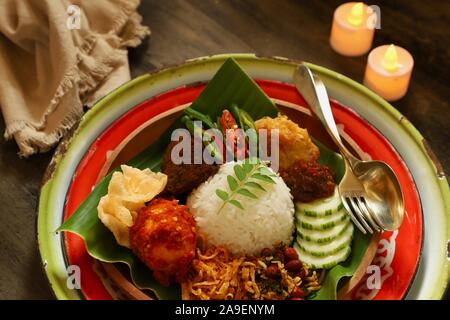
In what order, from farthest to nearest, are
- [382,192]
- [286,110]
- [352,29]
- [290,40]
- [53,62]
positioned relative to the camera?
[290,40] → [352,29] → [53,62] → [286,110] → [382,192]

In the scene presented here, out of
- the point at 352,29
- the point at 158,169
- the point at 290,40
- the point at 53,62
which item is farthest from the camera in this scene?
the point at 290,40

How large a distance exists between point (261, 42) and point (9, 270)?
4.93ft

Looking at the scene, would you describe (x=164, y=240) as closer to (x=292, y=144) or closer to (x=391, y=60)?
(x=292, y=144)

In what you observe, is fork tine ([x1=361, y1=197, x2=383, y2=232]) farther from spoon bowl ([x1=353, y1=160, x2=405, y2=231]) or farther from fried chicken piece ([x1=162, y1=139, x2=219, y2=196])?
fried chicken piece ([x1=162, y1=139, x2=219, y2=196])

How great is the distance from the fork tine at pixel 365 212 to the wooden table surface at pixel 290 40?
1.83 feet

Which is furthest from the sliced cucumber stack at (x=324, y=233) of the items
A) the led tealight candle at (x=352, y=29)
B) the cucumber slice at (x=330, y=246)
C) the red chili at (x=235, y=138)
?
the led tealight candle at (x=352, y=29)

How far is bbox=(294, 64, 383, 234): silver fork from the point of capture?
75.3 inches

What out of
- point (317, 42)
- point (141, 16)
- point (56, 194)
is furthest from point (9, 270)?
point (317, 42)

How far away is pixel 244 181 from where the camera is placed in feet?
6.39

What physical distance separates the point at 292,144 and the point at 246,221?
31cm

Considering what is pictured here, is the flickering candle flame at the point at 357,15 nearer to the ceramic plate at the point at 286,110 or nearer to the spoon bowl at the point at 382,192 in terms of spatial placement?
the ceramic plate at the point at 286,110

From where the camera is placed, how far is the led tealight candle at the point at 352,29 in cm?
265

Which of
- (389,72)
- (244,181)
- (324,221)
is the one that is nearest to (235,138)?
(244,181)

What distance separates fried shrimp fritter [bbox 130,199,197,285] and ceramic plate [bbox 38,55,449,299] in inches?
6.5
